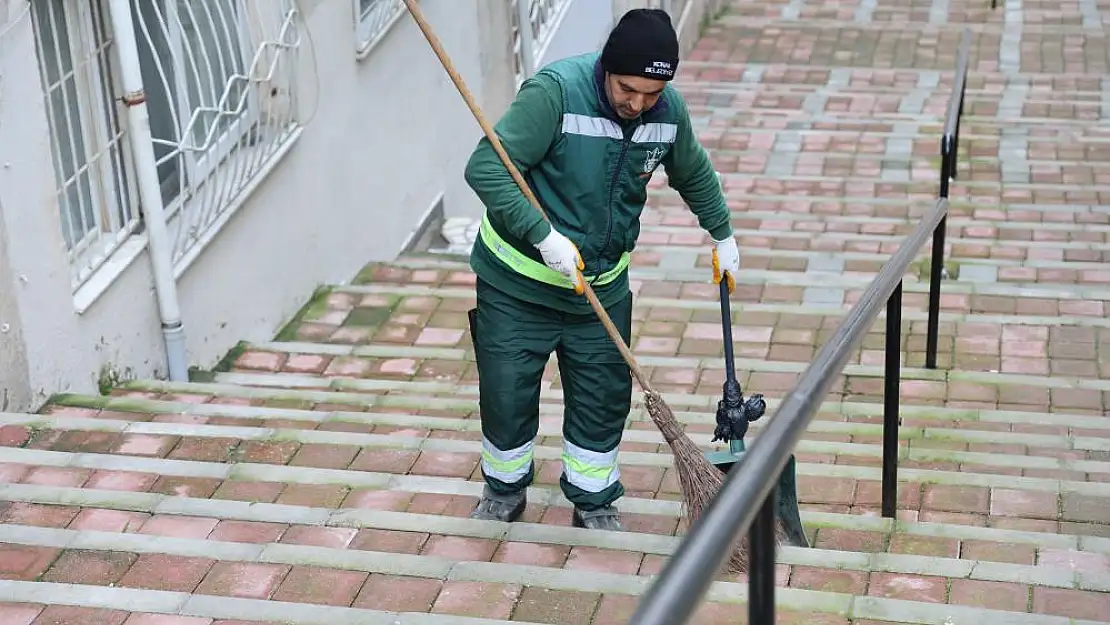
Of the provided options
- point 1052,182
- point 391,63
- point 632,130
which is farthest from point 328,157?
point 1052,182

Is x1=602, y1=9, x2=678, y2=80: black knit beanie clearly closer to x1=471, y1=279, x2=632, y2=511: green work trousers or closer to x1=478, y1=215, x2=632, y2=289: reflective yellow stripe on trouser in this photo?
x1=478, y1=215, x2=632, y2=289: reflective yellow stripe on trouser

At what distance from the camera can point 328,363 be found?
571 cm

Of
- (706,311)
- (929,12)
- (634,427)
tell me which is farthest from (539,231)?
(929,12)

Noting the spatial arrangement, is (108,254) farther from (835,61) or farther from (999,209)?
(835,61)

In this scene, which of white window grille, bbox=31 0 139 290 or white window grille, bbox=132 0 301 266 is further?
white window grille, bbox=132 0 301 266

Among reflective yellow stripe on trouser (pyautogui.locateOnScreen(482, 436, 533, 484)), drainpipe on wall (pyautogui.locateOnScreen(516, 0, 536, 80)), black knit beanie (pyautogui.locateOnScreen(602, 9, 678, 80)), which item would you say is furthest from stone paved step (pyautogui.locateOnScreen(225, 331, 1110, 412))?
drainpipe on wall (pyautogui.locateOnScreen(516, 0, 536, 80))

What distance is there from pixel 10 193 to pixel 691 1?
8345mm

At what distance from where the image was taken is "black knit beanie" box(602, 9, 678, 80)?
10.6 feet

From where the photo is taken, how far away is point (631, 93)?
131 inches

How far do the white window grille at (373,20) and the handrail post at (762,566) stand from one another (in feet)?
17.7

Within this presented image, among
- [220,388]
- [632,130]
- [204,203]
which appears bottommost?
[220,388]

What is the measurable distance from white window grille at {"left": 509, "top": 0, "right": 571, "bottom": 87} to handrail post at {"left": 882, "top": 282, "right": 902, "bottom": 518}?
201 inches

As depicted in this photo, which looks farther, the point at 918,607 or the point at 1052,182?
the point at 1052,182

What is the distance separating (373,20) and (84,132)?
2659 millimetres
